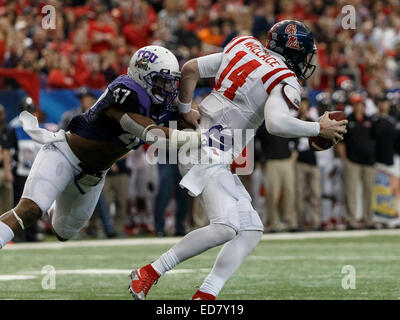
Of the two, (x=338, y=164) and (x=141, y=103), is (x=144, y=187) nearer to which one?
(x=338, y=164)

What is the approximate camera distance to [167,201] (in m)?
12.6

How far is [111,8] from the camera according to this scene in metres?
15.9

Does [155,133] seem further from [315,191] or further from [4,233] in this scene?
[315,191]

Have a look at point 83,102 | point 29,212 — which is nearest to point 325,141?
point 29,212

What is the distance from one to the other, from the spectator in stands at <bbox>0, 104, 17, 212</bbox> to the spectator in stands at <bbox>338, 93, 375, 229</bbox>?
16.2 feet

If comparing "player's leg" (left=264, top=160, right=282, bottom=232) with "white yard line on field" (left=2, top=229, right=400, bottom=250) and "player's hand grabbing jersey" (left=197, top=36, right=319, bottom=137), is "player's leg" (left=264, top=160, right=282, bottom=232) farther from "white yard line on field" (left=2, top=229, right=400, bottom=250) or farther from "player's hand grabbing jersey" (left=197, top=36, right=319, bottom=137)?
"player's hand grabbing jersey" (left=197, top=36, right=319, bottom=137)

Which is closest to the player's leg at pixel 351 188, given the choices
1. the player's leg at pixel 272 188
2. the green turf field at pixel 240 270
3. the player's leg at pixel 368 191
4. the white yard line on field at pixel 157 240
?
the player's leg at pixel 368 191

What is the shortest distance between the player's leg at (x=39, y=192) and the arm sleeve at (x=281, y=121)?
1.48 metres

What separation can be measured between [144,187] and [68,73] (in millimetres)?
1923

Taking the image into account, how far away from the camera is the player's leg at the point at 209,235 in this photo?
561 centimetres

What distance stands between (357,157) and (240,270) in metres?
5.79

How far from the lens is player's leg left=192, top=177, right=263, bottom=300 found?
5598mm
